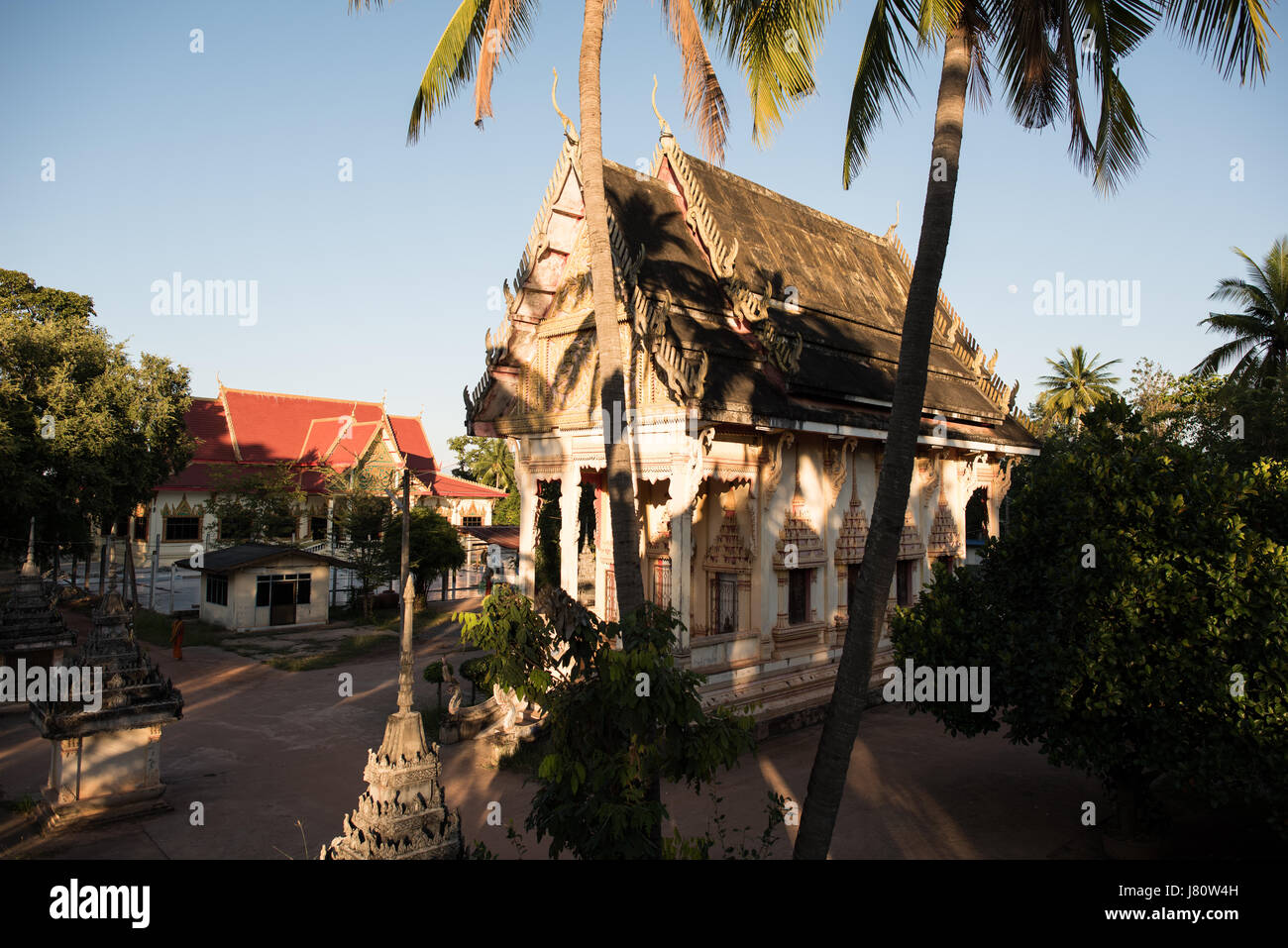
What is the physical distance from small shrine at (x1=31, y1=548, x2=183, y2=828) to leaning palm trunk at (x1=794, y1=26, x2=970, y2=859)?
938cm

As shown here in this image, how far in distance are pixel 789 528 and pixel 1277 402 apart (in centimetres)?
1236

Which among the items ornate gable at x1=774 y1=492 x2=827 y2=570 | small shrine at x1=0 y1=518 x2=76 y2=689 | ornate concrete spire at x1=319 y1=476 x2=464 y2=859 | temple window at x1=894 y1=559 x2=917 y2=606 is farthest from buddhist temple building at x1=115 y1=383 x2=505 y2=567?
ornate concrete spire at x1=319 y1=476 x2=464 y2=859

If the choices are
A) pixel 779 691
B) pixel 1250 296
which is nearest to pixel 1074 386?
pixel 1250 296

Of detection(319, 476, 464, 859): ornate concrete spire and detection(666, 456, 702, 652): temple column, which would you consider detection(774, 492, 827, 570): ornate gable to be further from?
detection(319, 476, 464, 859): ornate concrete spire

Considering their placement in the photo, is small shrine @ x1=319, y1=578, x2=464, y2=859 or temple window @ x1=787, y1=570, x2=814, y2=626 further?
temple window @ x1=787, y1=570, x2=814, y2=626

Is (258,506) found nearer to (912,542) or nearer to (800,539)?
(800,539)

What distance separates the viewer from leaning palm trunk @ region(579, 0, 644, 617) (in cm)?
789

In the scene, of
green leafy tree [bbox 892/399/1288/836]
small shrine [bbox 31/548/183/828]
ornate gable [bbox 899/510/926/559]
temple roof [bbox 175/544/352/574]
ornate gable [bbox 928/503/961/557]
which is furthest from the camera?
temple roof [bbox 175/544/352/574]

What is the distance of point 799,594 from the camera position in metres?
15.7

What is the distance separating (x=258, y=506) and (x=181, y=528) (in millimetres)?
14889

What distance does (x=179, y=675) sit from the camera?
19.8 metres

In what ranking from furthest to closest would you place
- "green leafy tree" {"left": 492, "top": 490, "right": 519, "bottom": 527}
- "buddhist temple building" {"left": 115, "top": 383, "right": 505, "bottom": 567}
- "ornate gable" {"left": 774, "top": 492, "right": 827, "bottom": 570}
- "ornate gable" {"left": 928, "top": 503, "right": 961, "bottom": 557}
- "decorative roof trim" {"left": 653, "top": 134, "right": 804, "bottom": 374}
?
"green leafy tree" {"left": 492, "top": 490, "right": 519, "bottom": 527}
"buddhist temple building" {"left": 115, "top": 383, "right": 505, "bottom": 567}
"ornate gable" {"left": 928, "top": 503, "right": 961, "bottom": 557}
"ornate gable" {"left": 774, "top": 492, "right": 827, "bottom": 570}
"decorative roof trim" {"left": 653, "top": 134, "right": 804, "bottom": 374}
